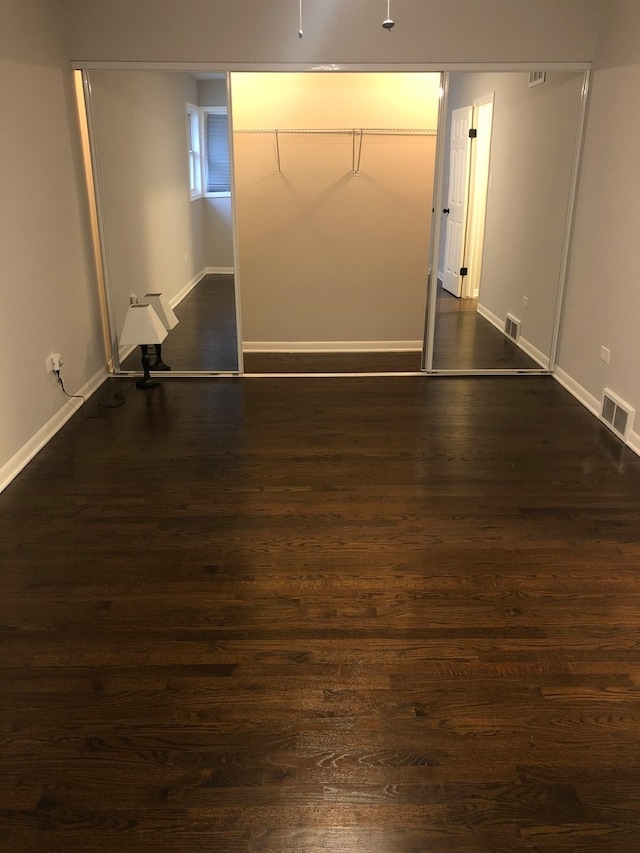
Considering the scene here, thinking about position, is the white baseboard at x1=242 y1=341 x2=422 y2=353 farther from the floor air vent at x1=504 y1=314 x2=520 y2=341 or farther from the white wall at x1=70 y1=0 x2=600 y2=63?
the white wall at x1=70 y1=0 x2=600 y2=63

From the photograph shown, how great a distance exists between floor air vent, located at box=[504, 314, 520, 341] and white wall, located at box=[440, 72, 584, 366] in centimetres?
6

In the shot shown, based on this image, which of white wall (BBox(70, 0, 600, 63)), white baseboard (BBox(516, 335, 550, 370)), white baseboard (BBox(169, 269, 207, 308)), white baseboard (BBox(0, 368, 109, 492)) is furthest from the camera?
white baseboard (BBox(516, 335, 550, 370))

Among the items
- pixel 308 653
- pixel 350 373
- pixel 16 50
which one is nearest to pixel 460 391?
pixel 350 373

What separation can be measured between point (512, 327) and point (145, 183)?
3.19 m

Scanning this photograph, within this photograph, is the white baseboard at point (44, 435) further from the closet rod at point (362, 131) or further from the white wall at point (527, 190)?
the white wall at point (527, 190)

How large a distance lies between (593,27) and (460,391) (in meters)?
2.51

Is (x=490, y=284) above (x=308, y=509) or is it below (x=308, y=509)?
above

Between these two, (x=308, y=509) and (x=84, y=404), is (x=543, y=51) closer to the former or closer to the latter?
(x=308, y=509)

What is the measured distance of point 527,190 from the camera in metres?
5.49

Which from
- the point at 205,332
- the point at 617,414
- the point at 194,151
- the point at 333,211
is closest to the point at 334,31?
the point at 194,151

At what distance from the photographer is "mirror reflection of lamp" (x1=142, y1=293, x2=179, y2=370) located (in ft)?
17.0

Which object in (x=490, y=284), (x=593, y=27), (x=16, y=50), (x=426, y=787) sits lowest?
(x=426, y=787)

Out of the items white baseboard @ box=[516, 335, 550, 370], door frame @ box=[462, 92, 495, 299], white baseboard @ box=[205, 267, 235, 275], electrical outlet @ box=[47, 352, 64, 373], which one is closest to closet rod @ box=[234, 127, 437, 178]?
door frame @ box=[462, 92, 495, 299]

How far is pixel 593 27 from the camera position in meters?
4.41
